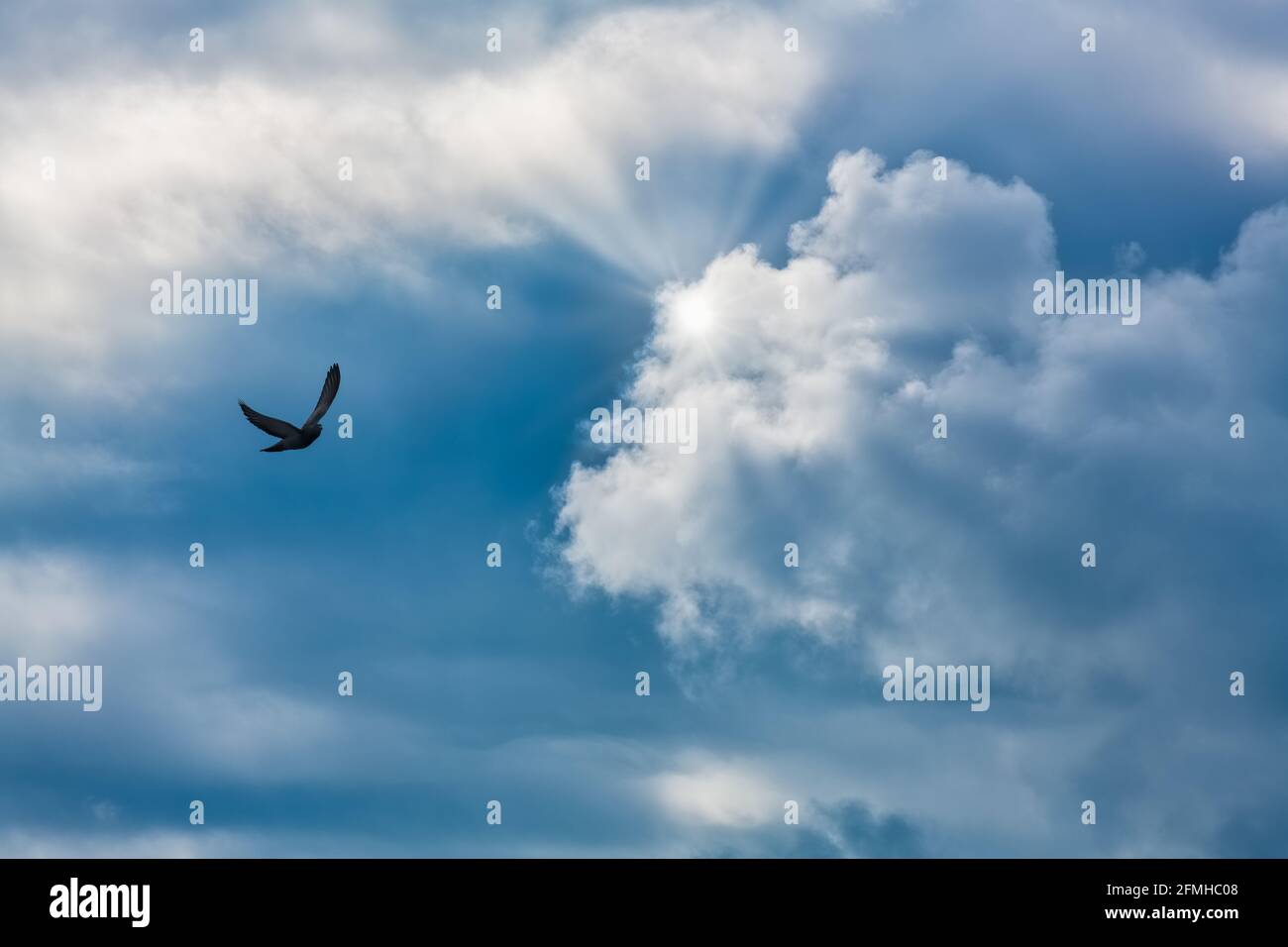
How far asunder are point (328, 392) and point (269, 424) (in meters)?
2.42

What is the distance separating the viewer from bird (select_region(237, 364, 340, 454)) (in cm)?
4797

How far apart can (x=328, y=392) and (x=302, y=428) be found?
1730mm

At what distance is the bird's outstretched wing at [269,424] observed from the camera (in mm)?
47434

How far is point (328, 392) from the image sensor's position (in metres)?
48.2

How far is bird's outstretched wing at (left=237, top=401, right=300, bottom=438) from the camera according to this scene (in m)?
47.4

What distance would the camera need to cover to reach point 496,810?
5262cm

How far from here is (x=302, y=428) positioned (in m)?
48.7

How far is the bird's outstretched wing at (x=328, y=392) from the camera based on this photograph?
4812cm

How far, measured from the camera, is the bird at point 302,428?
1889 inches
